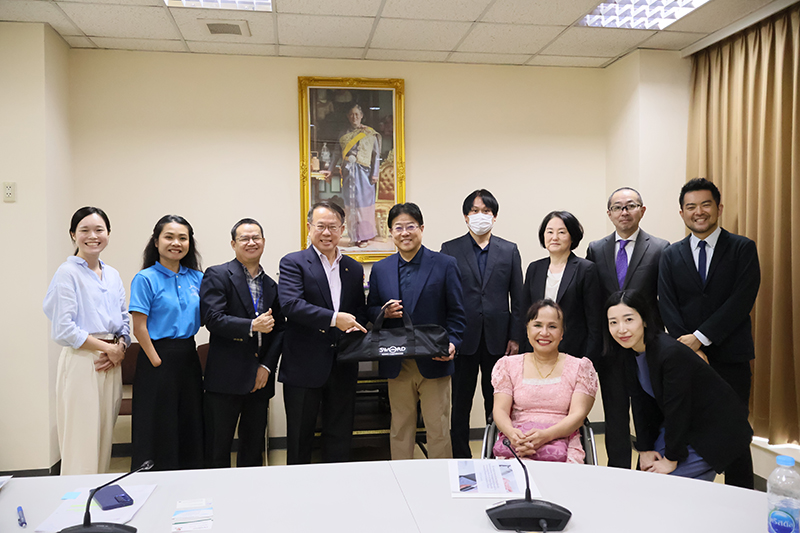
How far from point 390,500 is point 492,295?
192cm

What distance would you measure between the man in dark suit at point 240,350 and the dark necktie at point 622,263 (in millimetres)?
2053

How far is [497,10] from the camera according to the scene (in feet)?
12.2

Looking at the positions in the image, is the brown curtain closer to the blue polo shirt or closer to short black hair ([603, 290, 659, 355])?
short black hair ([603, 290, 659, 355])

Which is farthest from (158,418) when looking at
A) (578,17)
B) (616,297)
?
(578,17)

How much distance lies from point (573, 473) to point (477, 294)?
64.4 inches

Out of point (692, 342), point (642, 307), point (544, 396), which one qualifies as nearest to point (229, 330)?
point (544, 396)

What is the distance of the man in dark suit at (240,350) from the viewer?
291 centimetres

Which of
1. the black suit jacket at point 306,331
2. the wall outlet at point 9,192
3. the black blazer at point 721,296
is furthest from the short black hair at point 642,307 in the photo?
the wall outlet at point 9,192

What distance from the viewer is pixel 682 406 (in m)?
2.26

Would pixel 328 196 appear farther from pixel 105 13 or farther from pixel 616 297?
A: pixel 616 297

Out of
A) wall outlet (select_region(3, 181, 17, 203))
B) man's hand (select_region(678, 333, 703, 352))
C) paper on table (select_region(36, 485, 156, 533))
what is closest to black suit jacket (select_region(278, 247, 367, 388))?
paper on table (select_region(36, 485, 156, 533))

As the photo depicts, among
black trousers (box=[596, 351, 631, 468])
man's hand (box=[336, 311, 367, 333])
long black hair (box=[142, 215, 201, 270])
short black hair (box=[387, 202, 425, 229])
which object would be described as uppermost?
short black hair (box=[387, 202, 425, 229])

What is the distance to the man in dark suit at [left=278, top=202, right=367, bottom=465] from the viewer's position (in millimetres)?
2928

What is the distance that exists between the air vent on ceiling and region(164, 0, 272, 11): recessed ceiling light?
181mm
